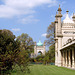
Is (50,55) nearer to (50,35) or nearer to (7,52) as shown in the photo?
(50,35)

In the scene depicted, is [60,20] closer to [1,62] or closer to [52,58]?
[52,58]

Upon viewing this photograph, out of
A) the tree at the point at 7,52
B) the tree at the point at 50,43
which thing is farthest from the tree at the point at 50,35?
the tree at the point at 7,52

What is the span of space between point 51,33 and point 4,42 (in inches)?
1707

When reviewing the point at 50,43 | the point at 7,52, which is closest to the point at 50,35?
the point at 50,43

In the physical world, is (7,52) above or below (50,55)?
below

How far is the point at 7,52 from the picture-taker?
36.8 feet

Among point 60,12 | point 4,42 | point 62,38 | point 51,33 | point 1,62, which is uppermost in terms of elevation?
point 60,12

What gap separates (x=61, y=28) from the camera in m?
41.1

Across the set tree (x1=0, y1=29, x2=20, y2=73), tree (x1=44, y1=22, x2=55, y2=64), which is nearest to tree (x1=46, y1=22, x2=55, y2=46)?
tree (x1=44, y1=22, x2=55, y2=64)

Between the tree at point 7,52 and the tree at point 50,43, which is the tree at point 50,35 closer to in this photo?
the tree at point 50,43

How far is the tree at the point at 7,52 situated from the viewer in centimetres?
1098

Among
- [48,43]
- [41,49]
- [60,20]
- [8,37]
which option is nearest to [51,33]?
[48,43]

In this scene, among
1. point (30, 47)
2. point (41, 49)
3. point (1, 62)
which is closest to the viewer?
point (1, 62)

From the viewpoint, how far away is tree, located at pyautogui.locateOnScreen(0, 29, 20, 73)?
10982 mm
